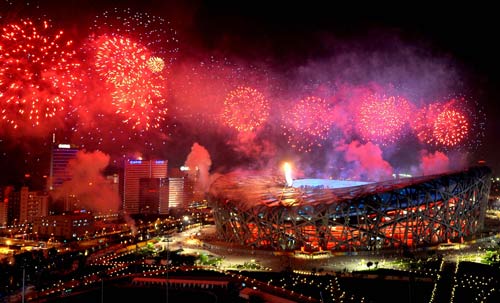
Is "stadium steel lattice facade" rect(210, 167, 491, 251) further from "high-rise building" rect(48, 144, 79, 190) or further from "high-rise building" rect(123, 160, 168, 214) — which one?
"high-rise building" rect(48, 144, 79, 190)

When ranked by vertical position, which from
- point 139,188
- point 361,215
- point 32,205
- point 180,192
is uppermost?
point 139,188

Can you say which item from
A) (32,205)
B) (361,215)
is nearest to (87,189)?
(32,205)

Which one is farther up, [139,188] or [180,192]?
[139,188]

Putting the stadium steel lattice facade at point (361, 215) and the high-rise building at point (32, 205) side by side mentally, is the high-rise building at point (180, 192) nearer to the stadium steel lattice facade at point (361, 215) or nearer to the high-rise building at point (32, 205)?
the high-rise building at point (32, 205)

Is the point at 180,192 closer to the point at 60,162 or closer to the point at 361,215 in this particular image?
the point at 60,162

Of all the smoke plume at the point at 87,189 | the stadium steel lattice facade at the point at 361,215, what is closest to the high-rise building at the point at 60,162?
the smoke plume at the point at 87,189

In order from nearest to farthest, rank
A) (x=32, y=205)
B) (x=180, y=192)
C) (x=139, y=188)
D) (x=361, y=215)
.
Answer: (x=361, y=215) < (x=32, y=205) < (x=139, y=188) < (x=180, y=192)
